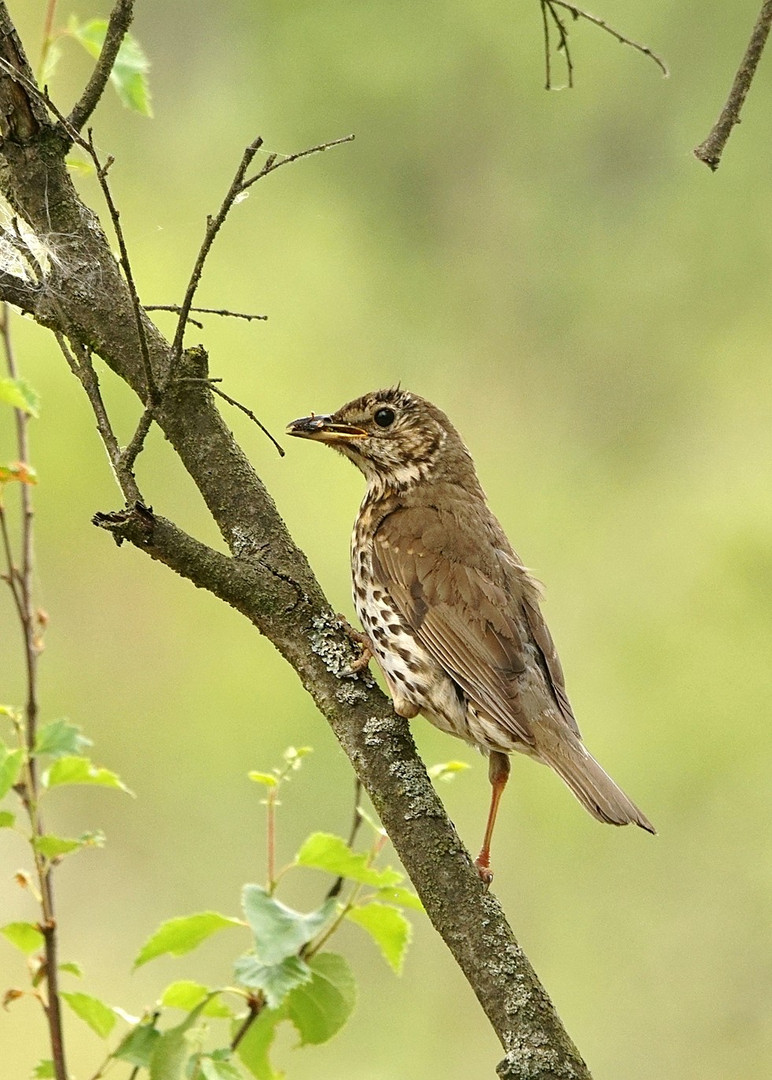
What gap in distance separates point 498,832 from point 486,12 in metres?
7.89

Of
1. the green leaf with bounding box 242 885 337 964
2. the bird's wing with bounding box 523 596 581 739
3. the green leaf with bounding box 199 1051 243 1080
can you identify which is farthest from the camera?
the bird's wing with bounding box 523 596 581 739

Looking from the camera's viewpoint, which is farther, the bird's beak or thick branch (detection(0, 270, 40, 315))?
the bird's beak

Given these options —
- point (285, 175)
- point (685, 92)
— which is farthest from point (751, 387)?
point (285, 175)

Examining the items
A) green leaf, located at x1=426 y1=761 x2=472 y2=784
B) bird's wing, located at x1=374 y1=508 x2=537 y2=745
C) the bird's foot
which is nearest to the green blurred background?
bird's wing, located at x1=374 y1=508 x2=537 y2=745

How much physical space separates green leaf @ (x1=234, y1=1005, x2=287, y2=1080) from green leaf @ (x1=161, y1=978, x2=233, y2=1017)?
8 centimetres

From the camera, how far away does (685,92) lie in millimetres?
12836

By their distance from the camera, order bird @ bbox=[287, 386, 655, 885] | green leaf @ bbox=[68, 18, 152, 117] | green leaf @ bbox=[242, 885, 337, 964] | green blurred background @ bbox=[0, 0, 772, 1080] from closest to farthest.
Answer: green leaf @ bbox=[242, 885, 337, 964]
green leaf @ bbox=[68, 18, 152, 117]
bird @ bbox=[287, 386, 655, 885]
green blurred background @ bbox=[0, 0, 772, 1080]

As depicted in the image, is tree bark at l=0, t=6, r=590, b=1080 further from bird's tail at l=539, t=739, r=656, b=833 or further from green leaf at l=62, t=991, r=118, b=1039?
green leaf at l=62, t=991, r=118, b=1039

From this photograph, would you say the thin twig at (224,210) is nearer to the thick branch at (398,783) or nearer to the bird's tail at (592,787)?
the thick branch at (398,783)

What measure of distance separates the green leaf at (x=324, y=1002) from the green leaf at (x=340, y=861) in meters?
0.16

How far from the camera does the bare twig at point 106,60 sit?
267cm

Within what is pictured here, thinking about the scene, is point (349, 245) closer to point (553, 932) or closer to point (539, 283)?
point (539, 283)

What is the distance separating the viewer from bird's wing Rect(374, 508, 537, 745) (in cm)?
329

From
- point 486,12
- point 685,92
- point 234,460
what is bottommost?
point 234,460
